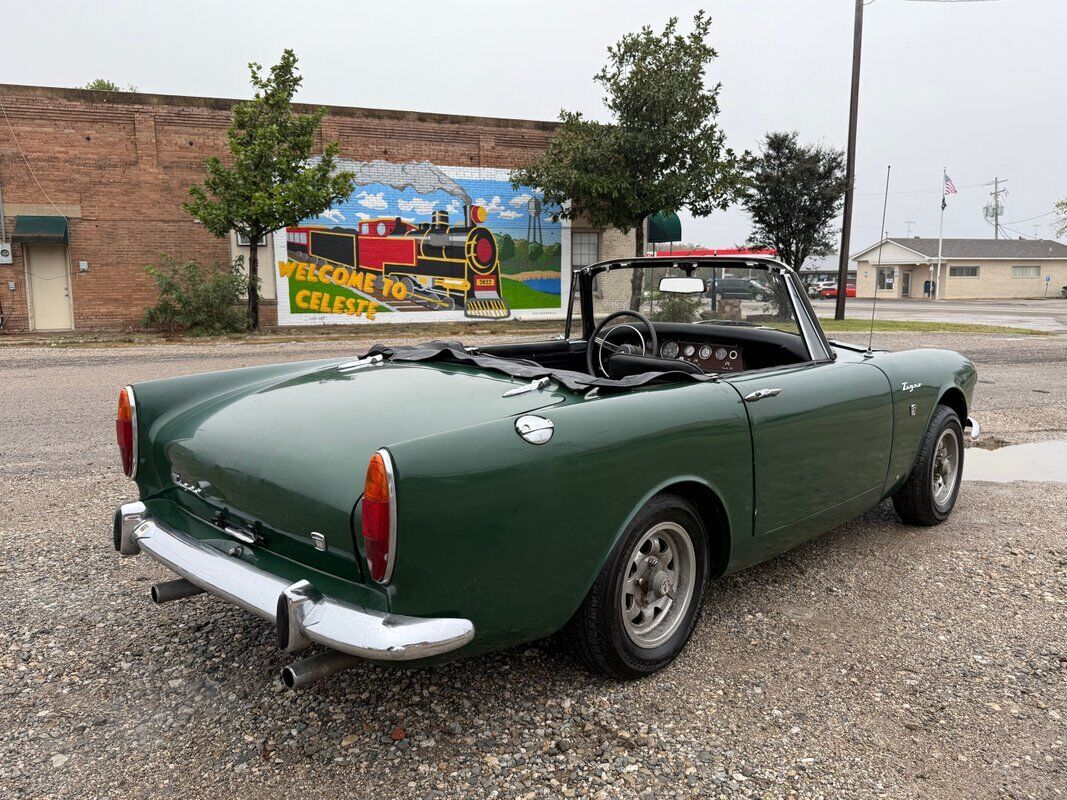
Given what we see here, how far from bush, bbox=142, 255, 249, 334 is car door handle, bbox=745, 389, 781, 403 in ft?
58.4

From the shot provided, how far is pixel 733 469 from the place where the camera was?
295cm

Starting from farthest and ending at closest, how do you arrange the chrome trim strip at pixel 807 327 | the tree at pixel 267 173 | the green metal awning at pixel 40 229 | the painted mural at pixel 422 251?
the painted mural at pixel 422 251 < the green metal awning at pixel 40 229 < the tree at pixel 267 173 < the chrome trim strip at pixel 807 327

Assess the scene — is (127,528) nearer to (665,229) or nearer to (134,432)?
(134,432)

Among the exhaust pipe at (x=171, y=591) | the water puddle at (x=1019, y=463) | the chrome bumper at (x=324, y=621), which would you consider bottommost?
the water puddle at (x=1019, y=463)

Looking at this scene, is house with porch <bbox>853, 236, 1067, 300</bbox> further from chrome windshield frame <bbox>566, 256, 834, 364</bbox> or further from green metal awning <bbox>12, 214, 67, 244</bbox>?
chrome windshield frame <bbox>566, 256, 834, 364</bbox>

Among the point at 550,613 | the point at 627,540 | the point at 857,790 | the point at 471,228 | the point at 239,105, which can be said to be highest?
the point at 239,105

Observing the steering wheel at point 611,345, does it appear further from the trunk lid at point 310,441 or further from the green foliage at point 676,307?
the trunk lid at point 310,441

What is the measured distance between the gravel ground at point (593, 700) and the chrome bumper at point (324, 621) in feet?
1.46

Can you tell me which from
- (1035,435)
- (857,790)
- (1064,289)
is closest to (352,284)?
(1035,435)

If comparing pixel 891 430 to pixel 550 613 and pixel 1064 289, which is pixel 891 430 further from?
pixel 1064 289

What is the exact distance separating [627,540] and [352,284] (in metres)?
21.1

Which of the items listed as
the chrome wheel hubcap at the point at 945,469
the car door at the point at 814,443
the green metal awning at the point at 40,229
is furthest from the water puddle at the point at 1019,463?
the green metal awning at the point at 40,229

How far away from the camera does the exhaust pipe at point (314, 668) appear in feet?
6.98

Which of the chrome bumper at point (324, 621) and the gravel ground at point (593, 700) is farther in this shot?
the gravel ground at point (593, 700)
